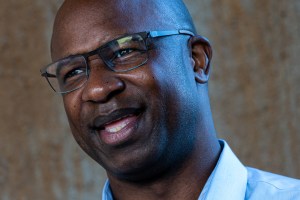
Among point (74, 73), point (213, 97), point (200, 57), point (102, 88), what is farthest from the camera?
point (213, 97)

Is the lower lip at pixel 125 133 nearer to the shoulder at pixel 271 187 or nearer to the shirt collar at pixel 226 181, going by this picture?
the shirt collar at pixel 226 181

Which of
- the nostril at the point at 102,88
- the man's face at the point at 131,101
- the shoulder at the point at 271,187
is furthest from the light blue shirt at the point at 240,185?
the nostril at the point at 102,88

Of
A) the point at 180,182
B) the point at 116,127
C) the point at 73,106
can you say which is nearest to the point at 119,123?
the point at 116,127

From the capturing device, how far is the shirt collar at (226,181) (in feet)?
7.19

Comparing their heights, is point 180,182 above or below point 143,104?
below

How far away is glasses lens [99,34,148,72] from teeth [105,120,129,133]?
14cm

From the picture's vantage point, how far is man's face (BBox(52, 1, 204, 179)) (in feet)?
6.95

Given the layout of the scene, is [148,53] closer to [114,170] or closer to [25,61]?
[114,170]

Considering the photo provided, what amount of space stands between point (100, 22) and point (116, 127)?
1.03ft

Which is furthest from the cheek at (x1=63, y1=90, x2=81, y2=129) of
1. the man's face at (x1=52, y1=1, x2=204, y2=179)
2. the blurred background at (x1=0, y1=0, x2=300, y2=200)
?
the blurred background at (x1=0, y1=0, x2=300, y2=200)

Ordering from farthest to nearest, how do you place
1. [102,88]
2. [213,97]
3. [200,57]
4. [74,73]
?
1. [213,97]
2. [200,57]
3. [74,73]
4. [102,88]

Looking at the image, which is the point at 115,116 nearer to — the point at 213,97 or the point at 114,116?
the point at 114,116

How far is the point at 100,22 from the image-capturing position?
7.34 ft

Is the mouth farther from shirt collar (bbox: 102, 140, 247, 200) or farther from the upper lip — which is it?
shirt collar (bbox: 102, 140, 247, 200)
